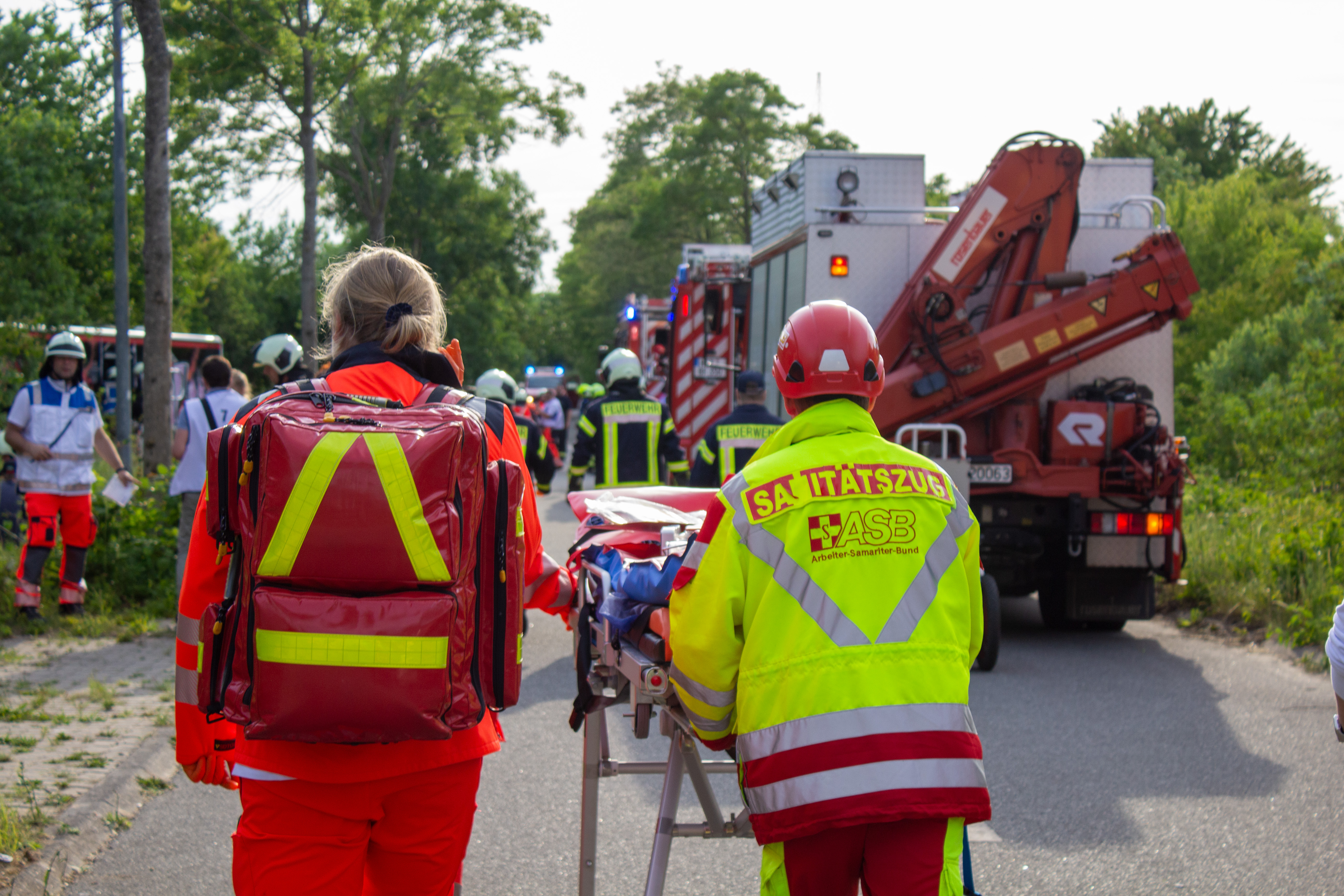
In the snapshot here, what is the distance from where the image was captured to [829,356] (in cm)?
251

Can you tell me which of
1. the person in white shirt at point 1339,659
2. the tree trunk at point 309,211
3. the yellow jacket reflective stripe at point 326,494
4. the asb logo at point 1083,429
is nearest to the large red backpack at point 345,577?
the yellow jacket reflective stripe at point 326,494

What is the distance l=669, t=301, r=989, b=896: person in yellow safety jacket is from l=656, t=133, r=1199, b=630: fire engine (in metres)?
5.33

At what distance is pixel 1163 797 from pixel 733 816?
8.25 ft

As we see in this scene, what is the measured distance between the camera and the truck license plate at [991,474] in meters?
8.06

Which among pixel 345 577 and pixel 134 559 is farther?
pixel 134 559

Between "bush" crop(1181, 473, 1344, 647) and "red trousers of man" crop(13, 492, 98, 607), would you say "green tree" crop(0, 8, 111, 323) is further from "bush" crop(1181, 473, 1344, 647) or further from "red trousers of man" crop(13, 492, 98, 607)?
"bush" crop(1181, 473, 1344, 647)

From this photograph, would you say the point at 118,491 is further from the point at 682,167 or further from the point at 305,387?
the point at 682,167

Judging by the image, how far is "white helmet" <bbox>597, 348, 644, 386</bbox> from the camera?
8.45m

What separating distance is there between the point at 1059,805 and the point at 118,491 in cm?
600

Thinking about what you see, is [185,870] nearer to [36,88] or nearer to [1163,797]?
[1163,797]

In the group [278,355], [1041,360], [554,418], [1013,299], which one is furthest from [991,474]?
[554,418]

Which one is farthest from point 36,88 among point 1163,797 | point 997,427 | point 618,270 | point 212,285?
point 1163,797

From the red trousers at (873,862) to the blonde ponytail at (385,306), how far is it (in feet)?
4.13

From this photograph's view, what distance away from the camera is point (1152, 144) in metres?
43.1
